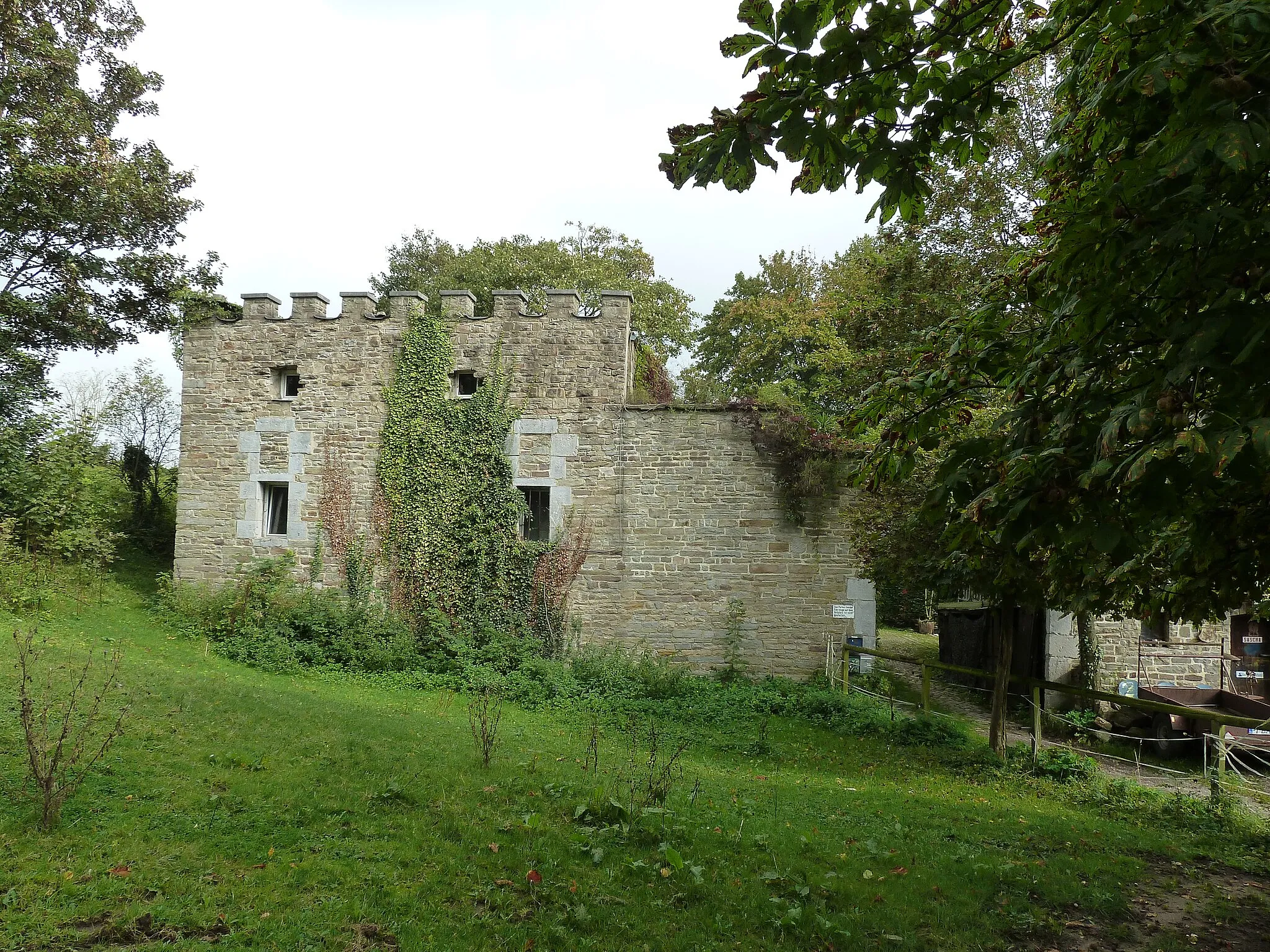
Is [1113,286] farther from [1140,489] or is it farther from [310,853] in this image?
[310,853]

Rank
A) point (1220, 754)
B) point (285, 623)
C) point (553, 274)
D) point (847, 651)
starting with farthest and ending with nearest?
1. point (553, 274)
2. point (285, 623)
3. point (847, 651)
4. point (1220, 754)

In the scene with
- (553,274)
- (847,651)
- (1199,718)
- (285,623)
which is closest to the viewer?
(1199,718)

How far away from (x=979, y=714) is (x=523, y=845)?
34.3 ft

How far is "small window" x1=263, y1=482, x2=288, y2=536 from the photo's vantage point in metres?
13.8

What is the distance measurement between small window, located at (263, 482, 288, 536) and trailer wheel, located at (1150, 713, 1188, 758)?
1397 centimetres

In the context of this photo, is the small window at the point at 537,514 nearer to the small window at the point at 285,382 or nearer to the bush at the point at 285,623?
the bush at the point at 285,623

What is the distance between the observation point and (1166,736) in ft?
33.8

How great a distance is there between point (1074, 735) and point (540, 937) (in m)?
9.89

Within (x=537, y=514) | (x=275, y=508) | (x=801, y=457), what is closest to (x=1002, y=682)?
(x=801, y=457)

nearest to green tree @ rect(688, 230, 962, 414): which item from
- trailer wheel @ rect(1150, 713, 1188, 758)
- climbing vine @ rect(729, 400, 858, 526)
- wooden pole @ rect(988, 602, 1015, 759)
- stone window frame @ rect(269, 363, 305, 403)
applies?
climbing vine @ rect(729, 400, 858, 526)

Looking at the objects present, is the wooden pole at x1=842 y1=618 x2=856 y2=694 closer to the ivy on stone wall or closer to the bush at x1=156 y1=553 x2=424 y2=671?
the ivy on stone wall

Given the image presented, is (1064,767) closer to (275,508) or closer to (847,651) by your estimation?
(847,651)

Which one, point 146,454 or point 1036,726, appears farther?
point 146,454

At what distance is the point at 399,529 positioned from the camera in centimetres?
1319
